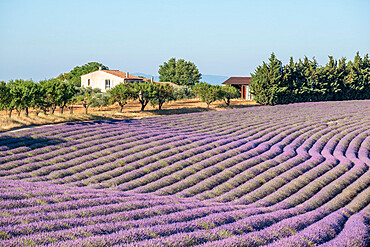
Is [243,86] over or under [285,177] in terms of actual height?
over

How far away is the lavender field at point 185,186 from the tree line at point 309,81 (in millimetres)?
26912

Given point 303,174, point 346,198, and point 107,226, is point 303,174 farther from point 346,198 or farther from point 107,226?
point 107,226

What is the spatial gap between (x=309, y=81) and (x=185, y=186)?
54.9 m

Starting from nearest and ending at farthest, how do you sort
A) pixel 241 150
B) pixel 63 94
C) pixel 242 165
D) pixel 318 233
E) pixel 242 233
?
pixel 242 233 → pixel 318 233 → pixel 242 165 → pixel 241 150 → pixel 63 94

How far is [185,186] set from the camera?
16.5 meters

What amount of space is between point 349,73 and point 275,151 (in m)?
56.5

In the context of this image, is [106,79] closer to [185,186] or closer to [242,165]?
[242,165]

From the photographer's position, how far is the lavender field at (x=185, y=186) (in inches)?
355

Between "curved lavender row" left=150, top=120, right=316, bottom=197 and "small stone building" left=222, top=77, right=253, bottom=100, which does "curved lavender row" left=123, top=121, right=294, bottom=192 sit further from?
"small stone building" left=222, top=77, right=253, bottom=100

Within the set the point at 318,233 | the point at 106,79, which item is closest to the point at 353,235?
the point at 318,233

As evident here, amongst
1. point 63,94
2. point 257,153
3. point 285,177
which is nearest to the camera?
point 285,177

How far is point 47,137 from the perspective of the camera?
24.2m

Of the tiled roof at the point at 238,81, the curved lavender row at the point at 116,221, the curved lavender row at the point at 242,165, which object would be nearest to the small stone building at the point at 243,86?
the tiled roof at the point at 238,81

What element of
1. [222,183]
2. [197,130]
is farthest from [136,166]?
[197,130]
